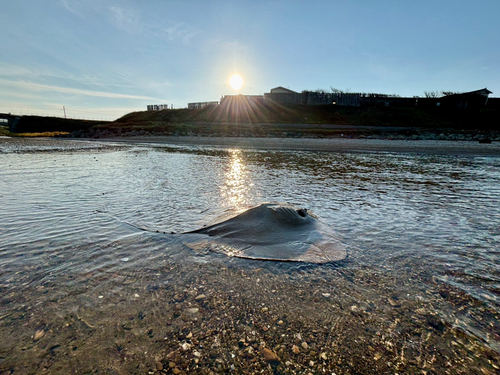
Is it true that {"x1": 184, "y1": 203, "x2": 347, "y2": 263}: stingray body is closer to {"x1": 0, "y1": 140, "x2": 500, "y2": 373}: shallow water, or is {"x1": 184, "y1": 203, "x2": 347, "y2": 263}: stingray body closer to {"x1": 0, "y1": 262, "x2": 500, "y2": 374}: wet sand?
{"x1": 0, "y1": 140, "x2": 500, "y2": 373}: shallow water

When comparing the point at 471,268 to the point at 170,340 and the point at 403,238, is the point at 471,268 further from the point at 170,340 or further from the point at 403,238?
the point at 170,340

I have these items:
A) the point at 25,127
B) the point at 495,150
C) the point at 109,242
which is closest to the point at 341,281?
the point at 109,242

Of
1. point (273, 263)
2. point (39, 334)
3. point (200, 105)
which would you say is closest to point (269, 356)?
point (273, 263)

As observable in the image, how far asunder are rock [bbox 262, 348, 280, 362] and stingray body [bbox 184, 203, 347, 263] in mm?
1249

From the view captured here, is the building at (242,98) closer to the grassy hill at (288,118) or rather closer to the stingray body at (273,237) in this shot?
the grassy hill at (288,118)

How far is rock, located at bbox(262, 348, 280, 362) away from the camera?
1561 mm

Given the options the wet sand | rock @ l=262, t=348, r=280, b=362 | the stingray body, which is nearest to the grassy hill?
the stingray body

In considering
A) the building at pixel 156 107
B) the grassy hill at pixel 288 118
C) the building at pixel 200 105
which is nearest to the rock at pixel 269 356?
the grassy hill at pixel 288 118

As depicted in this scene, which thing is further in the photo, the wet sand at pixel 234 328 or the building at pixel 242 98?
the building at pixel 242 98

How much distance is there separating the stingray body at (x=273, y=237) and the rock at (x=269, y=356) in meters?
1.25

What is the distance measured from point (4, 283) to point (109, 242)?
3.52 feet

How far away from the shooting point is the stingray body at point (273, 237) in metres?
2.96

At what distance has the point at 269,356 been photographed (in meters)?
1.59

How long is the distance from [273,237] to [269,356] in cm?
182
